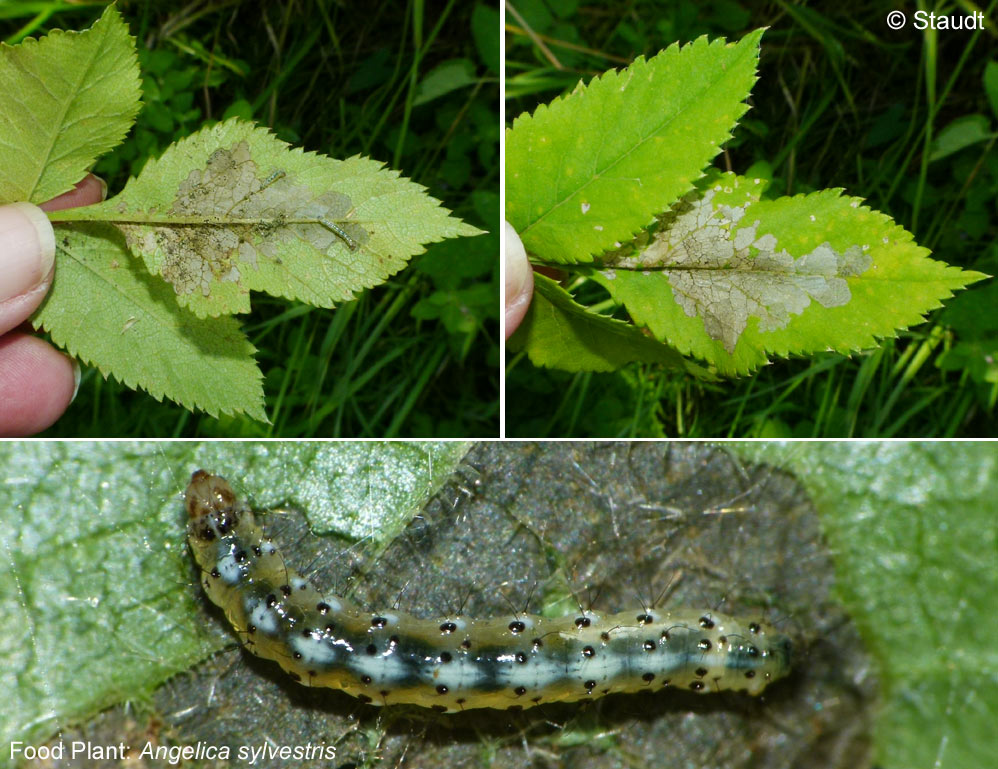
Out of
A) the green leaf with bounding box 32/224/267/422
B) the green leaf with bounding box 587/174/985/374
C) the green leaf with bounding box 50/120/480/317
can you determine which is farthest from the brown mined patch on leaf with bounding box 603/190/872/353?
the green leaf with bounding box 32/224/267/422

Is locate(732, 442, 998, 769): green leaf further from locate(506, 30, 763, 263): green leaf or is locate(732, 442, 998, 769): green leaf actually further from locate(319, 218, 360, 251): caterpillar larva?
locate(319, 218, 360, 251): caterpillar larva

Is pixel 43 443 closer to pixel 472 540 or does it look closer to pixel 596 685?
pixel 472 540

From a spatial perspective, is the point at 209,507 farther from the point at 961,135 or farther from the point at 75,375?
the point at 961,135

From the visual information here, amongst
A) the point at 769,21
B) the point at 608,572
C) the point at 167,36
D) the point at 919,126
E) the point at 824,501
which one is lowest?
the point at 608,572

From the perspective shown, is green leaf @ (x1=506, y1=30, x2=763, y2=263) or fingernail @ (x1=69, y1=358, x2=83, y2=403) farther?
fingernail @ (x1=69, y1=358, x2=83, y2=403)

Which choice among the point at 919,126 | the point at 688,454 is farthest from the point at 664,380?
the point at 919,126

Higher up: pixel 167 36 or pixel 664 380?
pixel 167 36
